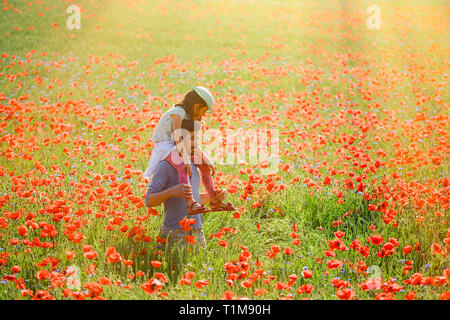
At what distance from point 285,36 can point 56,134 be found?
9333 millimetres

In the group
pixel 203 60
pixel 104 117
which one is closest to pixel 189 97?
pixel 104 117

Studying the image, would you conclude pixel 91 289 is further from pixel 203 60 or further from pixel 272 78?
pixel 203 60

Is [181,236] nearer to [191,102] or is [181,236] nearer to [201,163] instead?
[201,163]

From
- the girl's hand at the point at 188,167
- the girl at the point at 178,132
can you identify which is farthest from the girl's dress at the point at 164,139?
the girl's hand at the point at 188,167

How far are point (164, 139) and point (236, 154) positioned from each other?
209 cm

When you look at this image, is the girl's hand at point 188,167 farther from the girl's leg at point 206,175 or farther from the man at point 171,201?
the girl's leg at point 206,175

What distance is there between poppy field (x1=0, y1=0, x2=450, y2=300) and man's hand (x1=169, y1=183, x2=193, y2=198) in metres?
0.39

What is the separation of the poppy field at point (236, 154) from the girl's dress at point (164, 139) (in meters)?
0.38

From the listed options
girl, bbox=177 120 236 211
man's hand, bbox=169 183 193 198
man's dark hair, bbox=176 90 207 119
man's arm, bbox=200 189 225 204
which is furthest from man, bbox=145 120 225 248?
man's dark hair, bbox=176 90 207 119

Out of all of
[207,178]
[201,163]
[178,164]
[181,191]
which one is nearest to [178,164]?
[178,164]

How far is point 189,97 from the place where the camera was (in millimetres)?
3762

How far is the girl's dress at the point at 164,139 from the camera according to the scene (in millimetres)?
3684

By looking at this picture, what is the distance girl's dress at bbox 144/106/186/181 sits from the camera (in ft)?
12.1

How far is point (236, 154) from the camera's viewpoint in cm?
576
